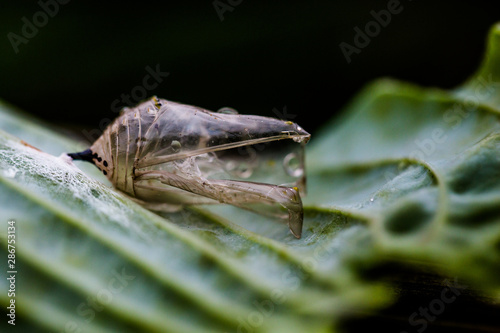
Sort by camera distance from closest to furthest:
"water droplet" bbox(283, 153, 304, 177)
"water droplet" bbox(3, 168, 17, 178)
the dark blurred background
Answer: "water droplet" bbox(3, 168, 17, 178), "water droplet" bbox(283, 153, 304, 177), the dark blurred background

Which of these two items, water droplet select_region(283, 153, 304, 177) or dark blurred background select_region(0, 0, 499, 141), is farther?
dark blurred background select_region(0, 0, 499, 141)

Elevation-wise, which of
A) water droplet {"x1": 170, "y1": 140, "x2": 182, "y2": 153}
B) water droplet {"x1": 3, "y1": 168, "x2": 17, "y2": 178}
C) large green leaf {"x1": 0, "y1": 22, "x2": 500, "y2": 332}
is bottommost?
large green leaf {"x1": 0, "y1": 22, "x2": 500, "y2": 332}

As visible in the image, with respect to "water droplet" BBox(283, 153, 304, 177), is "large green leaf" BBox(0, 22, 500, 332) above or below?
above

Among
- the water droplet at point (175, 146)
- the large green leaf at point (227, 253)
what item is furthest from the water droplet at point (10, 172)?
the water droplet at point (175, 146)

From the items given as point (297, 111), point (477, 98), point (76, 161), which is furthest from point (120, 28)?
point (477, 98)

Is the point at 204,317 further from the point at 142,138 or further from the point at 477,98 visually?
the point at 477,98

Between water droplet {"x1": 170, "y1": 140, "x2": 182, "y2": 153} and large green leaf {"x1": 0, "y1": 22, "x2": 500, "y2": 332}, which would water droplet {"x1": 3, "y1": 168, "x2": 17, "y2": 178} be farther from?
water droplet {"x1": 170, "y1": 140, "x2": 182, "y2": 153}

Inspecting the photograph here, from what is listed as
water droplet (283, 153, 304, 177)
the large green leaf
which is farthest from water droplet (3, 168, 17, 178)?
water droplet (283, 153, 304, 177)

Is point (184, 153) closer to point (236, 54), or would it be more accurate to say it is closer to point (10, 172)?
point (10, 172)

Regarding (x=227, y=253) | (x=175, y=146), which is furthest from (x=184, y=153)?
(x=227, y=253)
